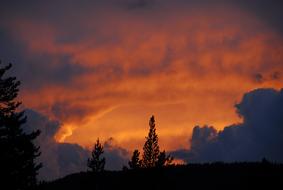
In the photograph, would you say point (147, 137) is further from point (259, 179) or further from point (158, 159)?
point (259, 179)

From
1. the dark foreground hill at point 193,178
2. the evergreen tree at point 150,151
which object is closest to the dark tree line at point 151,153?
the evergreen tree at point 150,151

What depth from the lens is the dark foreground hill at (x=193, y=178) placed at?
27.6 metres

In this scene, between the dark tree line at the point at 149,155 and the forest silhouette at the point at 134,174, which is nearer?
the forest silhouette at the point at 134,174

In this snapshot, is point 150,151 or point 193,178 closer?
point 193,178

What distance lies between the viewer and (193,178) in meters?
30.1

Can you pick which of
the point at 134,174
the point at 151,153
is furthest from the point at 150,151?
the point at 134,174

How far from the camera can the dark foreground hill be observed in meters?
27.6

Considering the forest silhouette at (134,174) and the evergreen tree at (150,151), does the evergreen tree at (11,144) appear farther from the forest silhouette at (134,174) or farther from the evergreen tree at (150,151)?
the evergreen tree at (150,151)

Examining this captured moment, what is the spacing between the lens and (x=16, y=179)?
3250 cm

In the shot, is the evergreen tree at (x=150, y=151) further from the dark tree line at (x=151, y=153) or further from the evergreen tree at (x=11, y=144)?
the evergreen tree at (x=11, y=144)

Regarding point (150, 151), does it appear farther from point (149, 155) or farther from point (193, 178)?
point (193, 178)

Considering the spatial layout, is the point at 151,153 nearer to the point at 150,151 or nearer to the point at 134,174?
the point at 150,151

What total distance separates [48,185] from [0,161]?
6.06 m

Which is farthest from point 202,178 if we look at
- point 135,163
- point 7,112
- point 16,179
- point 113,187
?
point 135,163
